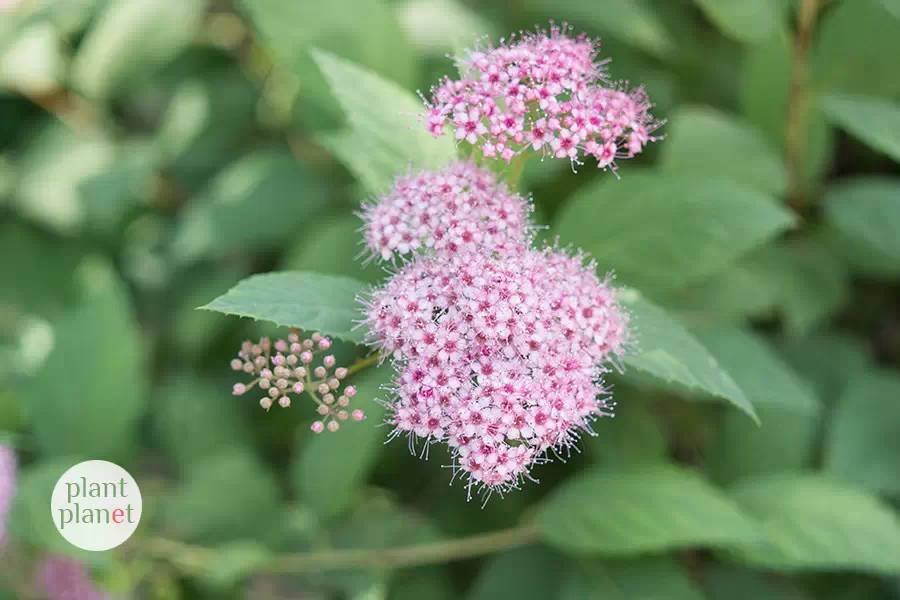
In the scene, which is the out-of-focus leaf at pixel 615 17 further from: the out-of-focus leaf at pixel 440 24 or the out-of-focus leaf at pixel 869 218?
the out-of-focus leaf at pixel 869 218

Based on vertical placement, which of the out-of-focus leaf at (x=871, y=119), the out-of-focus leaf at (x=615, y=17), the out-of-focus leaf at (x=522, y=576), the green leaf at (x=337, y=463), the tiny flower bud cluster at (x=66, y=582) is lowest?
the tiny flower bud cluster at (x=66, y=582)

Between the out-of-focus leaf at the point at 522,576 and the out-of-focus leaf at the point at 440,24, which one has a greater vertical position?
the out-of-focus leaf at the point at 440,24

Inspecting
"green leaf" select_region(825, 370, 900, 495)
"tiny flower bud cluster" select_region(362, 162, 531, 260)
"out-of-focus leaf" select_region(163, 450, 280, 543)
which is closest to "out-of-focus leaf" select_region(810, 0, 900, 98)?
"green leaf" select_region(825, 370, 900, 495)

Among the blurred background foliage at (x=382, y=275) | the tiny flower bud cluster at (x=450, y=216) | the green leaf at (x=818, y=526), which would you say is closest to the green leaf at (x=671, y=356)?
the blurred background foliage at (x=382, y=275)

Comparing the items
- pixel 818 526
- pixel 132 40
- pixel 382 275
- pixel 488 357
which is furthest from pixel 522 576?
pixel 132 40

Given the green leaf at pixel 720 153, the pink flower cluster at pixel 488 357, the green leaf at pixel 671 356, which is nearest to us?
the pink flower cluster at pixel 488 357

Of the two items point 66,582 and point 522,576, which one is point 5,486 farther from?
point 522,576

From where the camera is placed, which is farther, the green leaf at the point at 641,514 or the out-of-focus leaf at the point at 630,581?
the out-of-focus leaf at the point at 630,581

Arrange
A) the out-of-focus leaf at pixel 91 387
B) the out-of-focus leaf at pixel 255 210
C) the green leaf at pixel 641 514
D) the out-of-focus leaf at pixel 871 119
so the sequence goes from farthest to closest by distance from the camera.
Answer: the out-of-focus leaf at pixel 255 210, the out-of-focus leaf at pixel 91 387, the out-of-focus leaf at pixel 871 119, the green leaf at pixel 641 514
